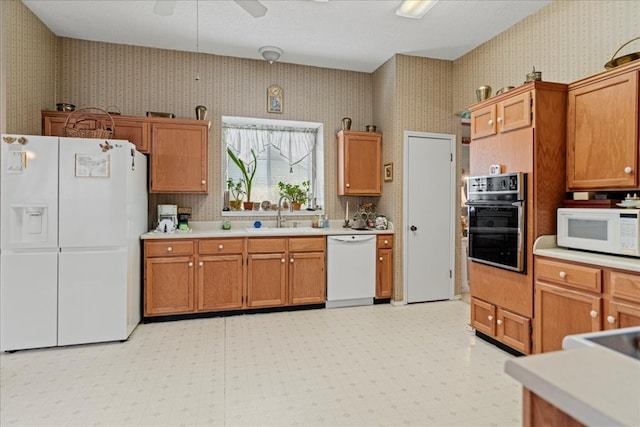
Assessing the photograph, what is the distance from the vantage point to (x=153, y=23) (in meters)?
3.65

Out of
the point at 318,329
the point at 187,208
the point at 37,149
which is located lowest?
the point at 318,329

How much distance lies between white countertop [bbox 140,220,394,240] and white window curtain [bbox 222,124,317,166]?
0.88m

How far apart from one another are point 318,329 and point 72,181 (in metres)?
2.52

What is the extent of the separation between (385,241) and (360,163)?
1047 millimetres

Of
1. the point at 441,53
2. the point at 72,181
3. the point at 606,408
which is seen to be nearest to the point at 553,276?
the point at 606,408

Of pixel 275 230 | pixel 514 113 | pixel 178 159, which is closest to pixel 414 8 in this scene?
pixel 514 113

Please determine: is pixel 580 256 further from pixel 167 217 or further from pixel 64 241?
pixel 64 241

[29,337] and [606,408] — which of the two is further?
[29,337]

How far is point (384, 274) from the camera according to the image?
4457mm

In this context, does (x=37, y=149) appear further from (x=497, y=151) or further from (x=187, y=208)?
(x=497, y=151)

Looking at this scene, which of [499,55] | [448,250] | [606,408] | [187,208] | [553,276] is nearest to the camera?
[606,408]

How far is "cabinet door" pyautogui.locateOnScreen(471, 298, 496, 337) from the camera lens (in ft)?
10.3

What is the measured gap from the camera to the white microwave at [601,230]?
7.27 feet

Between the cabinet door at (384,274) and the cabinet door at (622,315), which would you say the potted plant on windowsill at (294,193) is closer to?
the cabinet door at (384,274)
